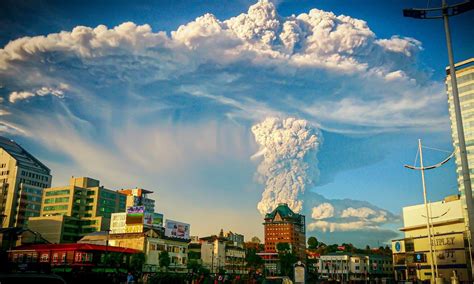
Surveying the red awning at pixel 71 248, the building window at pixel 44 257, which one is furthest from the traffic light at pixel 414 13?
the building window at pixel 44 257

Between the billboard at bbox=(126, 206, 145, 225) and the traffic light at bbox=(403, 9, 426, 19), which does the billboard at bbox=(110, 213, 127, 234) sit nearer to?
the billboard at bbox=(126, 206, 145, 225)

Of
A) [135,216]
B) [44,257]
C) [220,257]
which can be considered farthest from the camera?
[220,257]

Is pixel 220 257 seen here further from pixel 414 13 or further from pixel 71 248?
pixel 414 13

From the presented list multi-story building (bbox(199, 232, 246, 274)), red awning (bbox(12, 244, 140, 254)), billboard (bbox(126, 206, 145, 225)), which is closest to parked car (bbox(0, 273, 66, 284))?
red awning (bbox(12, 244, 140, 254))

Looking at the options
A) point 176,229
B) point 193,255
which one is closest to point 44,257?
point 176,229

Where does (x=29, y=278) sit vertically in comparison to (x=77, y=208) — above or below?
below

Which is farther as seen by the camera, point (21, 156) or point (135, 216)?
point (21, 156)
